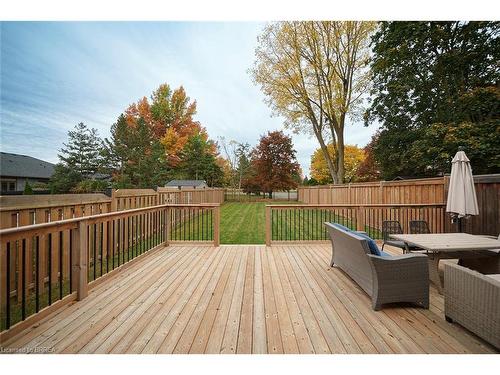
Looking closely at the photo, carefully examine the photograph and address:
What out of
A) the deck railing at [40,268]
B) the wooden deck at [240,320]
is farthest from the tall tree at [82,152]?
the wooden deck at [240,320]

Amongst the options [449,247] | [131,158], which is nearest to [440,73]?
[449,247]

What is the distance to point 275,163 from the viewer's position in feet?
82.3

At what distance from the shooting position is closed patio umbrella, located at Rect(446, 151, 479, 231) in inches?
158

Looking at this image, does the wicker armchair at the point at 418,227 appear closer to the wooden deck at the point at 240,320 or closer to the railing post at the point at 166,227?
the wooden deck at the point at 240,320

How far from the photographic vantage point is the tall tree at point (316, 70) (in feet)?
40.1

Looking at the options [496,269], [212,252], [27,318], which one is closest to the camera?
[27,318]

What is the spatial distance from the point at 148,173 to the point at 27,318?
1518 cm

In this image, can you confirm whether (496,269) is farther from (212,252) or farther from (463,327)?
(212,252)

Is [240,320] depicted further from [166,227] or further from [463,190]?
[463,190]

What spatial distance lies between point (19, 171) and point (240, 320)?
24521 mm

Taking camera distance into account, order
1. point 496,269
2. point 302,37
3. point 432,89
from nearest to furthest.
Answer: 1. point 496,269
2. point 432,89
3. point 302,37

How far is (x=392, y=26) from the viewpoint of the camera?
9945 mm

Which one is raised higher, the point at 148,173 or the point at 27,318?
the point at 148,173
